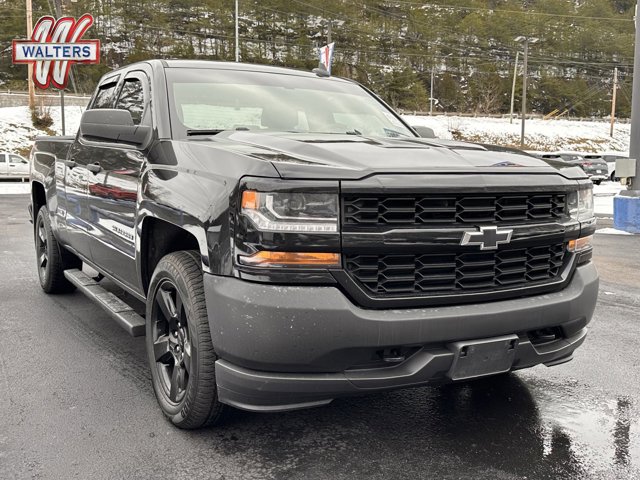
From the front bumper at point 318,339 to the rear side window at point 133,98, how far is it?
176 centimetres

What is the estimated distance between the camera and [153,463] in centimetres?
279

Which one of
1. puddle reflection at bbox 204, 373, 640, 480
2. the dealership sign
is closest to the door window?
the dealership sign

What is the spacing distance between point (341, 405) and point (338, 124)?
178 centimetres

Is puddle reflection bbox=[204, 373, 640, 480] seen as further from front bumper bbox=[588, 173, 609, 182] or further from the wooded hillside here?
the wooded hillside

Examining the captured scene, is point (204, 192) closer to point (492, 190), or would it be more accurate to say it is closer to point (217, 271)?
point (217, 271)

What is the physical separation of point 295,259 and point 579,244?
4.92 feet

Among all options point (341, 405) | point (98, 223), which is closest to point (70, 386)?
point (98, 223)

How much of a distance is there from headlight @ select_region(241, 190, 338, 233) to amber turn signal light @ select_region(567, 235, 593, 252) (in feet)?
4.19

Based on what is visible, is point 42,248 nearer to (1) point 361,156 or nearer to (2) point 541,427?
(1) point 361,156

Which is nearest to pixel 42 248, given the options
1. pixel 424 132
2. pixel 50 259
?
pixel 50 259

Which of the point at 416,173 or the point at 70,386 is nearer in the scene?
the point at 416,173

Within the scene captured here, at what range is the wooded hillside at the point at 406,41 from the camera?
316 feet

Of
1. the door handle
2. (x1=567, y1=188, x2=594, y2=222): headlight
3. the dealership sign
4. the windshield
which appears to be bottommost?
(x1=567, y1=188, x2=594, y2=222): headlight

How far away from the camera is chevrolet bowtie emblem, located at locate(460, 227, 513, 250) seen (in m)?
2.62
